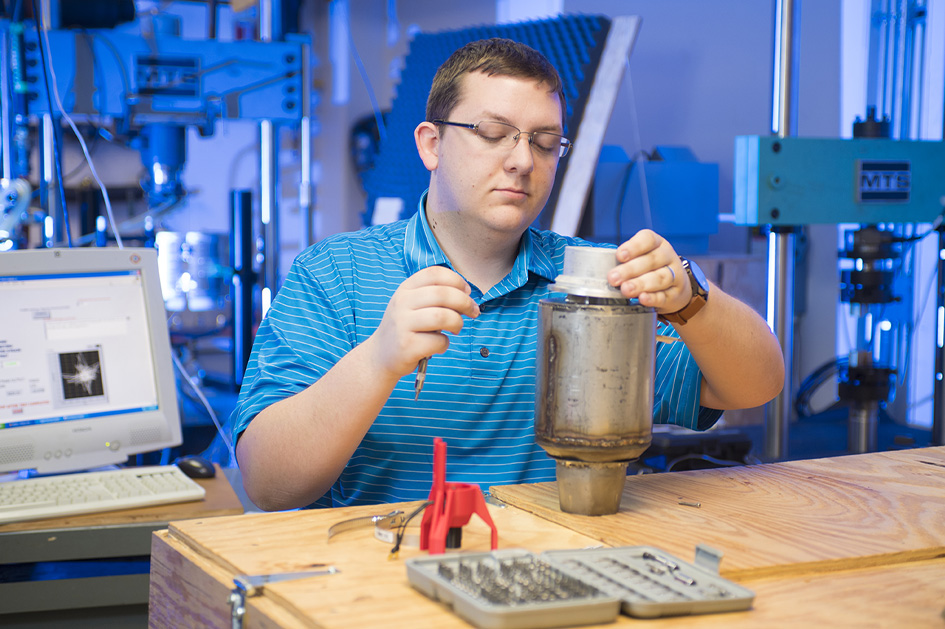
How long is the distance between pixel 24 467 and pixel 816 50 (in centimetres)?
310

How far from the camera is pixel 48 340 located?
1.53 meters

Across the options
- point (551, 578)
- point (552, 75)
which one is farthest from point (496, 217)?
point (551, 578)

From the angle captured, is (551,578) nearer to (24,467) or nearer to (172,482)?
(172,482)

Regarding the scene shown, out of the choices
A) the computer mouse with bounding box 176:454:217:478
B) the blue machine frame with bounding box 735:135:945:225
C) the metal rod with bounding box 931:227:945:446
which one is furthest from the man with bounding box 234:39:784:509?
the metal rod with bounding box 931:227:945:446

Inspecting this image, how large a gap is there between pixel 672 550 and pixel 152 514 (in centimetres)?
94

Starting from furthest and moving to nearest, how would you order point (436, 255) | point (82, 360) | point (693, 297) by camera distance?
point (82, 360) → point (436, 255) → point (693, 297)

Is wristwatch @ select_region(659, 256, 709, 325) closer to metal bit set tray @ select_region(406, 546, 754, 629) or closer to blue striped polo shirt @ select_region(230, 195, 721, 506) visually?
blue striped polo shirt @ select_region(230, 195, 721, 506)

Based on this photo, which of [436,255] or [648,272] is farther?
[436,255]

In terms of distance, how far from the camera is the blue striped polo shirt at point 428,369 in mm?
1194

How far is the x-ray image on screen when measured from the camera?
154 centimetres

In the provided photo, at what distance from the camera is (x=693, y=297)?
98 cm

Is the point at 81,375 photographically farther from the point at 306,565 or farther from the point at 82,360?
the point at 306,565

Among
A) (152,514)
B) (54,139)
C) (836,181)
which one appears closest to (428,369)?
(152,514)

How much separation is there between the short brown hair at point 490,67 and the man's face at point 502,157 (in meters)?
0.01
